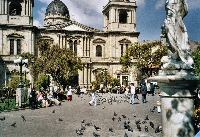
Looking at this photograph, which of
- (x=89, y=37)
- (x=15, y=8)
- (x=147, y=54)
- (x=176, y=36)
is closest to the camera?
(x=176, y=36)

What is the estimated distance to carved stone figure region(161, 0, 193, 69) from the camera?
15.3ft

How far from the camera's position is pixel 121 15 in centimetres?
4675

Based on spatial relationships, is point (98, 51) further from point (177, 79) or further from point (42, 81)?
point (177, 79)

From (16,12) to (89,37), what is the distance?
12.0 metres

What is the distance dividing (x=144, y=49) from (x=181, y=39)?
33266mm

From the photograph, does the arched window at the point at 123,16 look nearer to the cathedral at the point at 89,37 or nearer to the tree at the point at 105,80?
the cathedral at the point at 89,37

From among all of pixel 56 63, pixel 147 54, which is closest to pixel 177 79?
pixel 56 63

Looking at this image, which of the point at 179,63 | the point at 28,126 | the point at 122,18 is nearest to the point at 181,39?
the point at 179,63

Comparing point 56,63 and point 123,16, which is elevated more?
point 123,16

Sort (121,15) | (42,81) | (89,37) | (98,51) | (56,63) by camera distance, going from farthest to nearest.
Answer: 1. (121,15)
2. (98,51)
3. (89,37)
4. (42,81)
5. (56,63)

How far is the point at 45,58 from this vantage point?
32875 mm

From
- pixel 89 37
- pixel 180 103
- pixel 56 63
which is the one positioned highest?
pixel 89 37

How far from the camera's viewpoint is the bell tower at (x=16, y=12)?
39750mm

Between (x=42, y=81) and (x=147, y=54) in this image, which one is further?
(x=147, y=54)
